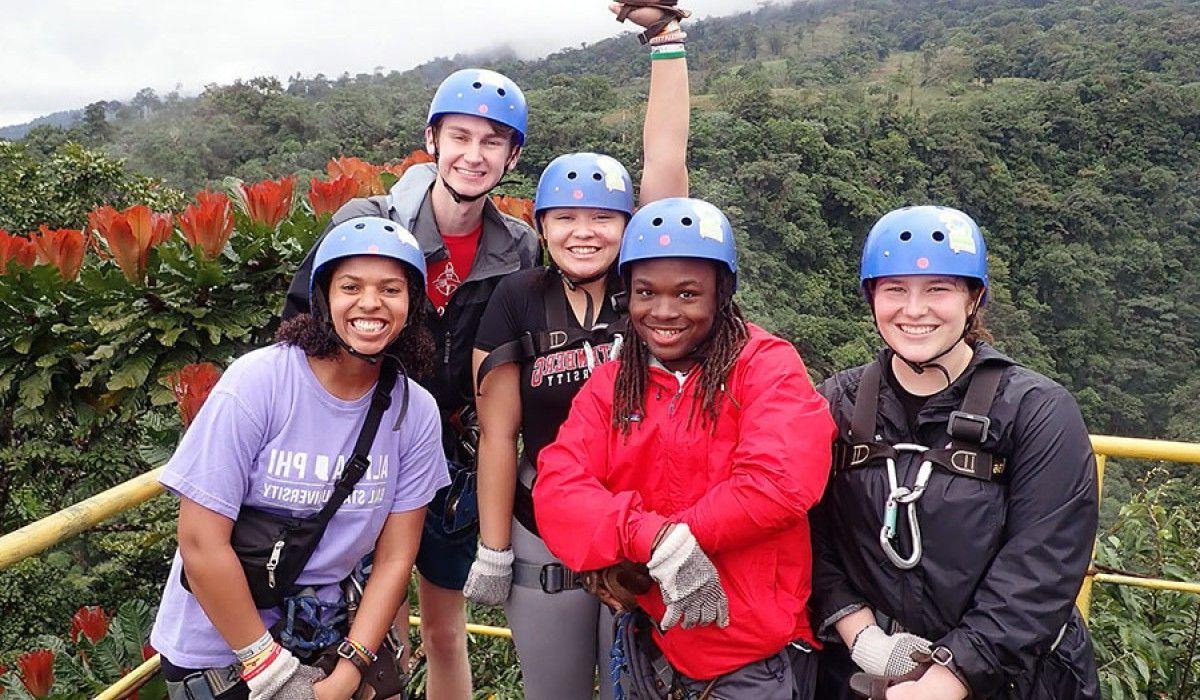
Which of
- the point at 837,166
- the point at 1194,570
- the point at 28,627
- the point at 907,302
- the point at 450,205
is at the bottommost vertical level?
the point at 28,627

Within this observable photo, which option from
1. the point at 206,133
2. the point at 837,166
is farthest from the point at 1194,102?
the point at 206,133

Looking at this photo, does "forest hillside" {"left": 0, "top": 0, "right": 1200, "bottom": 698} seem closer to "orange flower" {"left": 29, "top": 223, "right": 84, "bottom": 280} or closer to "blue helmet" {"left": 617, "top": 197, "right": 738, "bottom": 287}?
"blue helmet" {"left": 617, "top": 197, "right": 738, "bottom": 287}

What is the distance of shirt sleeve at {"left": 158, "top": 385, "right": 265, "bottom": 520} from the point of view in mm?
2098

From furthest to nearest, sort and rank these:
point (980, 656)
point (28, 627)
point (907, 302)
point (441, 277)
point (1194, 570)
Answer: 1. point (28, 627)
2. point (1194, 570)
3. point (441, 277)
4. point (907, 302)
5. point (980, 656)

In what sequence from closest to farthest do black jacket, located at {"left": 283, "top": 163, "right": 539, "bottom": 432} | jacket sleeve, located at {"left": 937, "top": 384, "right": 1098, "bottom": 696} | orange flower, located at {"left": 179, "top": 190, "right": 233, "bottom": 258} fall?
1. jacket sleeve, located at {"left": 937, "top": 384, "right": 1098, "bottom": 696}
2. black jacket, located at {"left": 283, "top": 163, "right": 539, "bottom": 432}
3. orange flower, located at {"left": 179, "top": 190, "right": 233, "bottom": 258}

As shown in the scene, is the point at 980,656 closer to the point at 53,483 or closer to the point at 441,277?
the point at 441,277

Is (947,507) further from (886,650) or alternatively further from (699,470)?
(699,470)

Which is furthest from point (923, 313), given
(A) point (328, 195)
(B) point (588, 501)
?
(A) point (328, 195)

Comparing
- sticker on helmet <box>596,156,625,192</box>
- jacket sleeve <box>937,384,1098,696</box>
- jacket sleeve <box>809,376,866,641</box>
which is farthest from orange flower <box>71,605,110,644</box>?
jacket sleeve <box>937,384,1098,696</box>

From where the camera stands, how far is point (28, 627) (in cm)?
793

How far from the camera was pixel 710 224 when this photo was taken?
2363mm

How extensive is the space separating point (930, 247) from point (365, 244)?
1.57 metres

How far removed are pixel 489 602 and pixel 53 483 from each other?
314cm

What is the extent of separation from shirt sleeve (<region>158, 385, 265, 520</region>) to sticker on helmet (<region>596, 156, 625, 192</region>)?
129 cm
